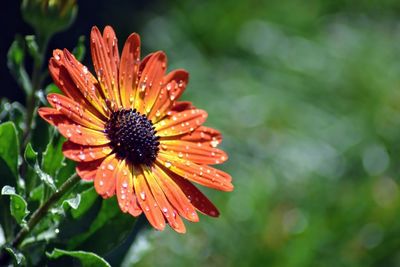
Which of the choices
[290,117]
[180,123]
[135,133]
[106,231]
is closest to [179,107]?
[180,123]

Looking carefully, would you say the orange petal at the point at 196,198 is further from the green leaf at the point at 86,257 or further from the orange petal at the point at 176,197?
the green leaf at the point at 86,257

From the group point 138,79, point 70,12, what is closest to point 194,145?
point 138,79

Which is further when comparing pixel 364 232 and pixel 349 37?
pixel 349 37

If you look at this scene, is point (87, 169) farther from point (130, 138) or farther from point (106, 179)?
point (130, 138)

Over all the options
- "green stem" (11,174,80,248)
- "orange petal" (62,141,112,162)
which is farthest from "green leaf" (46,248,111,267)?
"orange petal" (62,141,112,162)

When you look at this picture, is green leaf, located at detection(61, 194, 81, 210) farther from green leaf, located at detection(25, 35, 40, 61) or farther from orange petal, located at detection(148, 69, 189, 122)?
green leaf, located at detection(25, 35, 40, 61)

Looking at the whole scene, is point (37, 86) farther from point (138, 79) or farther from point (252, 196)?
A: point (252, 196)

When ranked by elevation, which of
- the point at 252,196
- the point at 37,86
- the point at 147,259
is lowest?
the point at 147,259
